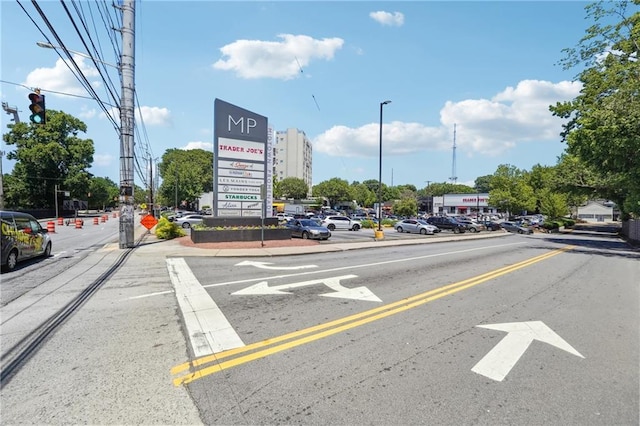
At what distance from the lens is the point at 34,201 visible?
2270 inches

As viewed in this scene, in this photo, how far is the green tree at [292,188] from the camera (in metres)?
104

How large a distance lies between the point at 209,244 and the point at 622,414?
16905mm

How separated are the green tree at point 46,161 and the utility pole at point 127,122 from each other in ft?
169

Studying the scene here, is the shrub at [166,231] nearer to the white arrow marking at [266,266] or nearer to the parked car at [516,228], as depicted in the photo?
the white arrow marking at [266,266]

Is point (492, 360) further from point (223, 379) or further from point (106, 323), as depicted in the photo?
point (106, 323)

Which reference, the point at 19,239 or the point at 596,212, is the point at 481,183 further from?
the point at 19,239

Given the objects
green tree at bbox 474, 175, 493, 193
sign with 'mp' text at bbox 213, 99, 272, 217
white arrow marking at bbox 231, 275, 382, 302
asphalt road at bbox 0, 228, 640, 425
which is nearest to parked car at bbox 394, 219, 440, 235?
sign with 'mp' text at bbox 213, 99, 272, 217

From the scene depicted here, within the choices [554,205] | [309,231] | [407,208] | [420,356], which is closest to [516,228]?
[554,205]

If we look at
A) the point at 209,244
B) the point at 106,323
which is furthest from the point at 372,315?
the point at 209,244

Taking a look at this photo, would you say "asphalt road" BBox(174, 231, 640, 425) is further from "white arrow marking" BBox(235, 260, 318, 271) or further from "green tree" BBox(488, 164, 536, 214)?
"green tree" BBox(488, 164, 536, 214)

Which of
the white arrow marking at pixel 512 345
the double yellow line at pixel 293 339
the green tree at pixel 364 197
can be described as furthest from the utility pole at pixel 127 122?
the green tree at pixel 364 197

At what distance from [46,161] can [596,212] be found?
14183 cm

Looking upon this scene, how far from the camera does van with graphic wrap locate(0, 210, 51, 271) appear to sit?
9.80 meters

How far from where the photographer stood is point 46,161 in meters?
56.0
